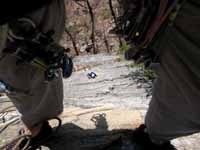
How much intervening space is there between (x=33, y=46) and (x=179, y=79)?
708 millimetres

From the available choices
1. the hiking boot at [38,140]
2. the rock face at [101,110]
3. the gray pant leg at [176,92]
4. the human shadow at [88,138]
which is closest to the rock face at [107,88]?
the rock face at [101,110]

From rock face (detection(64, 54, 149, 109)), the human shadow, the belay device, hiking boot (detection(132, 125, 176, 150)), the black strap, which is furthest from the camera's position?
rock face (detection(64, 54, 149, 109))

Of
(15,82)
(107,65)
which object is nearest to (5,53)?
(15,82)

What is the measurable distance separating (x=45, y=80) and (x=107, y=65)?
4.72 feet

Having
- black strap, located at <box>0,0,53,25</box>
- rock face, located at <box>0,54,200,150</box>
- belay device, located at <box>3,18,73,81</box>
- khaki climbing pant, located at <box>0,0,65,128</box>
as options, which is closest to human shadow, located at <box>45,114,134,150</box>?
rock face, located at <box>0,54,200,150</box>

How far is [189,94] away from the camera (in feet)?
6.32

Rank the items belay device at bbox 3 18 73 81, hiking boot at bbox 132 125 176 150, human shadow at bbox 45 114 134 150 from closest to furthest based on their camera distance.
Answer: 1. belay device at bbox 3 18 73 81
2. hiking boot at bbox 132 125 176 150
3. human shadow at bbox 45 114 134 150

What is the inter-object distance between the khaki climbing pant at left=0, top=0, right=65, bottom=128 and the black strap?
44mm

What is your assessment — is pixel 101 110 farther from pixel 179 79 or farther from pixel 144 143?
pixel 179 79

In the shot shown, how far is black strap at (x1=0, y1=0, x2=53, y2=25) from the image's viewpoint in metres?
2.00

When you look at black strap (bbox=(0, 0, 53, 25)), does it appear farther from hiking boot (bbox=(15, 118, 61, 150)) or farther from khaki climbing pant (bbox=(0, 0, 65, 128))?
hiking boot (bbox=(15, 118, 61, 150))

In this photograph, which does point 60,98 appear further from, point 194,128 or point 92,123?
point 194,128

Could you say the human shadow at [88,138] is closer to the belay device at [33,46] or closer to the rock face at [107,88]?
the rock face at [107,88]

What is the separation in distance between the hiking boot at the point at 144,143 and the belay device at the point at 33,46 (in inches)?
23.8
